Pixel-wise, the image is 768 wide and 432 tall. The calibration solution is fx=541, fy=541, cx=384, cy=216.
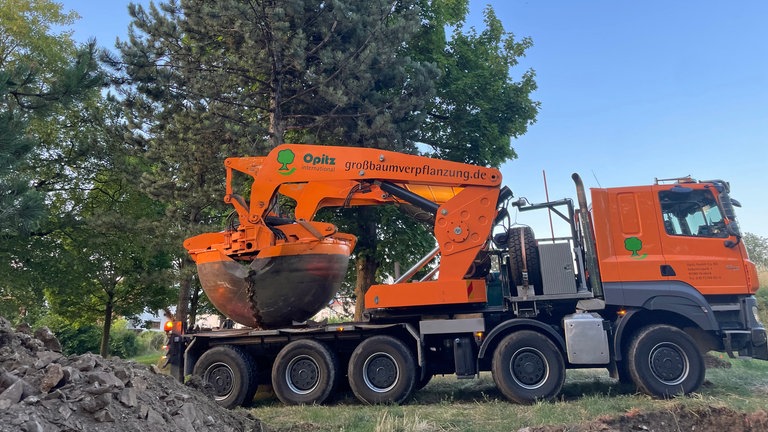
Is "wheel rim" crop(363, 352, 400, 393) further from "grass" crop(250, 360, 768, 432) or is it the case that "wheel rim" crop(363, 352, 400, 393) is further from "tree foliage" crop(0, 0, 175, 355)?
"tree foliage" crop(0, 0, 175, 355)

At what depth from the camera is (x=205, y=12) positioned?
11367 mm

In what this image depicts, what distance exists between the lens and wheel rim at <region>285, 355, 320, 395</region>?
346 inches

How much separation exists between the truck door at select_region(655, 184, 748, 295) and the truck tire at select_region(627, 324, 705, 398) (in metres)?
0.83

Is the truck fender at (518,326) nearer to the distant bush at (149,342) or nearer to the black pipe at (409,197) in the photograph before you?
the black pipe at (409,197)

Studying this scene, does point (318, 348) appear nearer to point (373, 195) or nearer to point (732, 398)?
point (373, 195)

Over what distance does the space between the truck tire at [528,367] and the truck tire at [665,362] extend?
3.53 feet

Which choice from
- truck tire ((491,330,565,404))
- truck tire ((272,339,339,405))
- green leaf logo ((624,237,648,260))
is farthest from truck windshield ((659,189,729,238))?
truck tire ((272,339,339,405))

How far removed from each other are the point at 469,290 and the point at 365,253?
6321 millimetres

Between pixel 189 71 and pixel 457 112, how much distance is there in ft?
23.7

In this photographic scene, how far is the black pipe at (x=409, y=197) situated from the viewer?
9.12 metres

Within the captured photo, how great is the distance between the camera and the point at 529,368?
812 cm

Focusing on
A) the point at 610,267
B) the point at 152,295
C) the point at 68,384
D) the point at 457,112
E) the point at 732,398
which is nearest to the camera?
the point at 68,384

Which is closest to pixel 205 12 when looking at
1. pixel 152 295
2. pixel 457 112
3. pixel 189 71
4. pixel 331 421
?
pixel 189 71

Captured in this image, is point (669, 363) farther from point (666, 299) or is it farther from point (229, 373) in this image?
point (229, 373)
